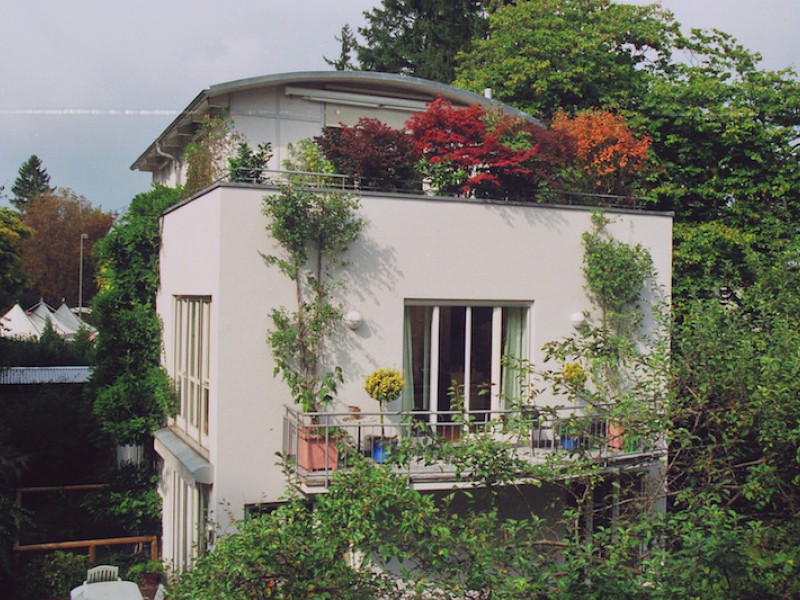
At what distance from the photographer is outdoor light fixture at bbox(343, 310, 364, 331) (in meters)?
10.1

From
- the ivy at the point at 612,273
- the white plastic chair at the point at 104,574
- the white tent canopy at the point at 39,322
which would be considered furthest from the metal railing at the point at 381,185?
the white tent canopy at the point at 39,322

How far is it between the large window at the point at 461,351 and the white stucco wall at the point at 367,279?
0.69ft

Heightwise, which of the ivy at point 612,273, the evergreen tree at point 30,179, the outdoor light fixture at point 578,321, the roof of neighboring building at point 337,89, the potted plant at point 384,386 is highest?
the evergreen tree at point 30,179

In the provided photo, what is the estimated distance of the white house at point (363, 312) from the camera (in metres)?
9.69

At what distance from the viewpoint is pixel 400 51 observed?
34.5 m

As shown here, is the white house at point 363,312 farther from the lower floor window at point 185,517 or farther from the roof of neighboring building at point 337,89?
the roof of neighboring building at point 337,89

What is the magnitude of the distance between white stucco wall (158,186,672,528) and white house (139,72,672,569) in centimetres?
2

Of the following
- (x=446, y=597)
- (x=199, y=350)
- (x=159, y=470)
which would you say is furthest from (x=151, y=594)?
(x=446, y=597)

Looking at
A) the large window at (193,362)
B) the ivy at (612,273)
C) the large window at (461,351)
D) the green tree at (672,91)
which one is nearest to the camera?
the large window at (461,351)

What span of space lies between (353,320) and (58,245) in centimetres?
4516

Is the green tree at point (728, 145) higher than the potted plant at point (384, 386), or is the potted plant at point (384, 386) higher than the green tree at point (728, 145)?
the green tree at point (728, 145)

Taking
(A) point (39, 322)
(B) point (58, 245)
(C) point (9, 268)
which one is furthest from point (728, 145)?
(B) point (58, 245)

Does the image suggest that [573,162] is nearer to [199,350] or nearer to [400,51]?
[199,350]

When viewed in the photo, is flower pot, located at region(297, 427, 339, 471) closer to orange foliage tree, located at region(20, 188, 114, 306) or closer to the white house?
the white house
